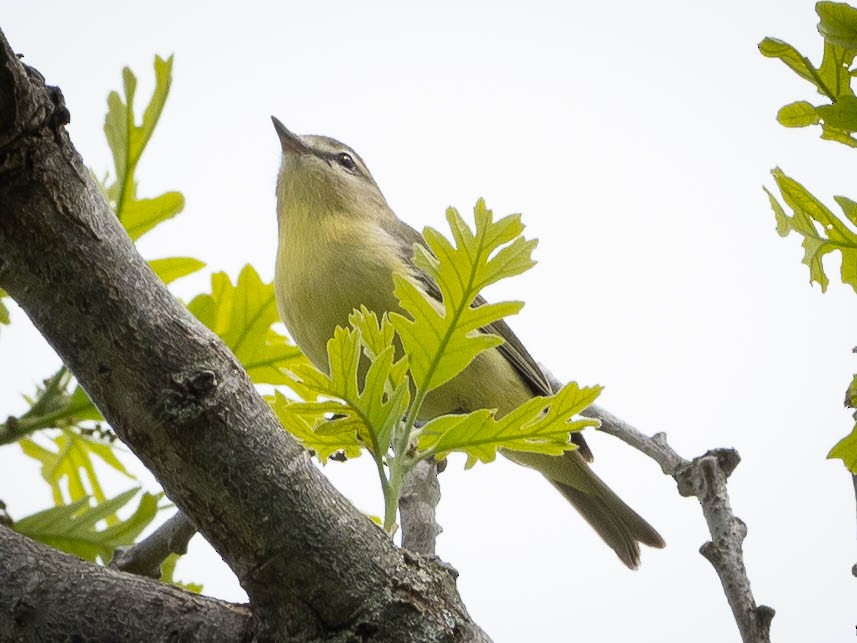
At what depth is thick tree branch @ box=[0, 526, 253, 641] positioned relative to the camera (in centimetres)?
138

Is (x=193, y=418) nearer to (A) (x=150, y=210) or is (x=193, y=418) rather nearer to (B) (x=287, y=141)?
(A) (x=150, y=210)

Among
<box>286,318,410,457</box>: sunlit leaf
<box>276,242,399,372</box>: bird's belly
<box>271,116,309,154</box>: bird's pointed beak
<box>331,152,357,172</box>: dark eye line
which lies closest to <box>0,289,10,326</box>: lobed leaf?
<box>286,318,410,457</box>: sunlit leaf

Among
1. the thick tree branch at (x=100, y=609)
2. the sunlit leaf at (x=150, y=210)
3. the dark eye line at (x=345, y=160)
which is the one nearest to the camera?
the thick tree branch at (x=100, y=609)

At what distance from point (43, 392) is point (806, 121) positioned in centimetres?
142

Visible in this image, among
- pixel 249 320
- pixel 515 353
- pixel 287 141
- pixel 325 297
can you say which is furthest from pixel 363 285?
pixel 287 141

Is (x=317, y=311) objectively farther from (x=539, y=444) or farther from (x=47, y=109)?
(x=47, y=109)

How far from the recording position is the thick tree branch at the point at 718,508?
164 centimetres

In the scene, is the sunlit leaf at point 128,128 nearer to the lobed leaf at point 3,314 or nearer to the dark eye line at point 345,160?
the lobed leaf at point 3,314

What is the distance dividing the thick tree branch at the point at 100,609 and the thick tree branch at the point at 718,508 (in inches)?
31.1

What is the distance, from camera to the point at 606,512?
14.6 ft

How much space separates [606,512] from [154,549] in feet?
9.35

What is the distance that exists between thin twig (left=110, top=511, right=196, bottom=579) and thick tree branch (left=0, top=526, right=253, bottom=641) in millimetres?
489

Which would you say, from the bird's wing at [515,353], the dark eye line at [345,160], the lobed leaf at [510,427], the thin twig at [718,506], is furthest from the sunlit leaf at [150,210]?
the dark eye line at [345,160]

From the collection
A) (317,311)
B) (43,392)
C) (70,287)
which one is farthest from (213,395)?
(317,311)
